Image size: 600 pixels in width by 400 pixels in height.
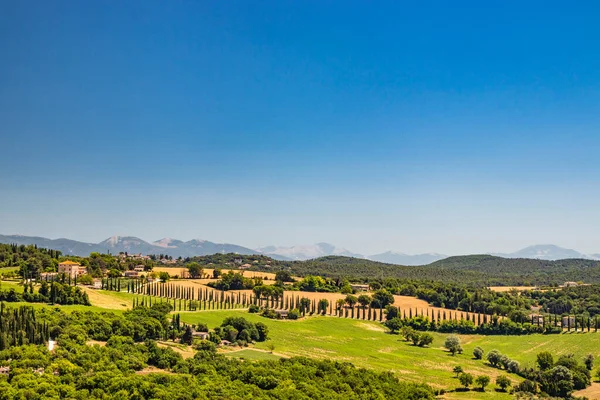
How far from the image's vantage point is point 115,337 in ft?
242

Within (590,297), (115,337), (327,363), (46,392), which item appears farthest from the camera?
(590,297)

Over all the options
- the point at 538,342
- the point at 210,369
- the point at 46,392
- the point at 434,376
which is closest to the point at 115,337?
the point at 210,369

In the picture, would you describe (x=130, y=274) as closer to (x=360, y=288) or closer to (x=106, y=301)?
(x=106, y=301)

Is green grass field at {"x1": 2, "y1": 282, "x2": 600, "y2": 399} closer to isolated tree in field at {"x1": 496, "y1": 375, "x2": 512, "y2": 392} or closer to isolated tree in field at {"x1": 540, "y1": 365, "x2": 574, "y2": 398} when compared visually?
isolated tree in field at {"x1": 496, "y1": 375, "x2": 512, "y2": 392}

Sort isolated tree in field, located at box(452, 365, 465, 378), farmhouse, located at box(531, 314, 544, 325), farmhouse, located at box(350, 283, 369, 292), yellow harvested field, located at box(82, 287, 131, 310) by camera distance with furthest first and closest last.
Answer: farmhouse, located at box(350, 283, 369, 292)
farmhouse, located at box(531, 314, 544, 325)
yellow harvested field, located at box(82, 287, 131, 310)
isolated tree in field, located at box(452, 365, 465, 378)

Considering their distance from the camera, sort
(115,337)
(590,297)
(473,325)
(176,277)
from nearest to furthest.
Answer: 1. (115,337)
2. (473,325)
3. (590,297)
4. (176,277)

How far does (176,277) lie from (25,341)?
412 ft

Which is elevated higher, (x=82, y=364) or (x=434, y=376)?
(x=82, y=364)

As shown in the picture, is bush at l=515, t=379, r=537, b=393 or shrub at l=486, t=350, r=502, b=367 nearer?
bush at l=515, t=379, r=537, b=393

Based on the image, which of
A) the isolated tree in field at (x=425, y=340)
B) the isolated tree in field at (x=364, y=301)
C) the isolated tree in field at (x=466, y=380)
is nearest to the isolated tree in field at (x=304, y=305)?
the isolated tree in field at (x=364, y=301)

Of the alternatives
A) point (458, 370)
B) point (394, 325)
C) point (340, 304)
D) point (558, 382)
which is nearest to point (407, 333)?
point (394, 325)

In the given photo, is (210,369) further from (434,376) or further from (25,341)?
(434,376)

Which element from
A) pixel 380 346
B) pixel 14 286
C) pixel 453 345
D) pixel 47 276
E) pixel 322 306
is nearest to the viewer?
pixel 453 345

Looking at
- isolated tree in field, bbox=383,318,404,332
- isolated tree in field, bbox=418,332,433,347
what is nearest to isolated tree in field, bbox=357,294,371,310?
isolated tree in field, bbox=383,318,404,332
